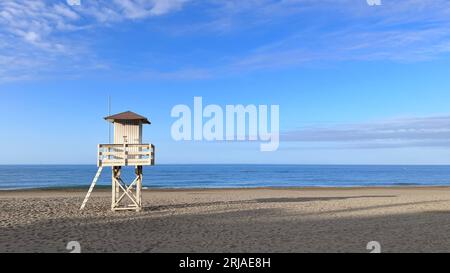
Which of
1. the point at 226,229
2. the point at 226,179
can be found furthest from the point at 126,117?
the point at 226,179

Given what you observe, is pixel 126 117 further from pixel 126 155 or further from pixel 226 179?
pixel 226 179

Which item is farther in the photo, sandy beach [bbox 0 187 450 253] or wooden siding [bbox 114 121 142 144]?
wooden siding [bbox 114 121 142 144]

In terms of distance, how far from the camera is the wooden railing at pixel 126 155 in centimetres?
1738

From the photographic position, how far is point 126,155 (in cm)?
1733

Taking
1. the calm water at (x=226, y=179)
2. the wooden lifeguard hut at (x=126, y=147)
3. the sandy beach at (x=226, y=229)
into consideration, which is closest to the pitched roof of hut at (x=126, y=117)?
Result: the wooden lifeguard hut at (x=126, y=147)

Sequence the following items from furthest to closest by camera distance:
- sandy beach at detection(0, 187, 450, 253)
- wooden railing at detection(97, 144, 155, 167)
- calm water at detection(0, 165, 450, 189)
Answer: calm water at detection(0, 165, 450, 189)
wooden railing at detection(97, 144, 155, 167)
sandy beach at detection(0, 187, 450, 253)

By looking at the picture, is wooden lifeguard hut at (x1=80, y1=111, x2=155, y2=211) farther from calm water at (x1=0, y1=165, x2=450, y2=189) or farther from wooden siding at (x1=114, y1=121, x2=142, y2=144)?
calm water at (x1=0, y1=165, x2=450, y2=189)

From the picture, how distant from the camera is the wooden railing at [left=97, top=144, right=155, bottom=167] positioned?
684 inches

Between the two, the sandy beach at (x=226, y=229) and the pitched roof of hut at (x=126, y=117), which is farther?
the pitched roof of hut at (x=126, y=117)

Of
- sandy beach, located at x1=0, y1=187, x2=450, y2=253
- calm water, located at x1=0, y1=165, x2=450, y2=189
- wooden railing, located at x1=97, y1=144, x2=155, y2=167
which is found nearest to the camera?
sandy beach, located at x1=0, y1=187, x2=450, y2=253

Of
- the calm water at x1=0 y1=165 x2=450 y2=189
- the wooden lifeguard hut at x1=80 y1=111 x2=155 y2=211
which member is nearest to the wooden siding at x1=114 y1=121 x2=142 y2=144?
the wooden lifeguard hut at x1=80 y1=111 x2=155 y2=211

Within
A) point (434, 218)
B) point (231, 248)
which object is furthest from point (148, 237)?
point (434, 218)

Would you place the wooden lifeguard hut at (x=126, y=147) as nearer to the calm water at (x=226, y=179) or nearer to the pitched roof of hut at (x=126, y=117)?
the pitched roof of hut at (x=126, y=117)
